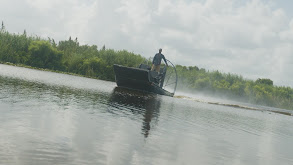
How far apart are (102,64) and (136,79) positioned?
136 feet

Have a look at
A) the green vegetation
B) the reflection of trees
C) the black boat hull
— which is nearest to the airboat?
the black boat hull

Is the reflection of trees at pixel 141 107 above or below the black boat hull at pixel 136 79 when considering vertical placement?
below

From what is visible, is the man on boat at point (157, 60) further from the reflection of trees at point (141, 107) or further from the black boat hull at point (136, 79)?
the reflection of trees at point (141, 107)

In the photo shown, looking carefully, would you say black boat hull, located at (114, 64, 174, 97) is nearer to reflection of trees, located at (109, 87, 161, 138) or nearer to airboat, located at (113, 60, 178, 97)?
airboat, located at (113, 60, 178, 97)

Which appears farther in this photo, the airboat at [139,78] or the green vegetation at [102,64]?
the green vegetation at [102,64]

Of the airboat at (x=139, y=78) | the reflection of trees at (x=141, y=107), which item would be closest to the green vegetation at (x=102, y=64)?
the airboat at (x=139, y=78)

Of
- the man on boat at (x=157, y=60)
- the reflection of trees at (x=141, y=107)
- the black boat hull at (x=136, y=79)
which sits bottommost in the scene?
the reflection of trees at (x=141, y=107)

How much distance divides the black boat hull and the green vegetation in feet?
118

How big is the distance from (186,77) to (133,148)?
7733 cm

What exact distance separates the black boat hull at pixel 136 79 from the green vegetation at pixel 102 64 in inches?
1414

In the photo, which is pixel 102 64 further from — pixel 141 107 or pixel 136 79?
pixel 141 107

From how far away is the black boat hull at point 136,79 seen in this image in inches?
1164

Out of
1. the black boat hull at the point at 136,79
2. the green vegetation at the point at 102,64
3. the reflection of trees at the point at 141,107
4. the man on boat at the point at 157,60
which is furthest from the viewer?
the green vegetation at the point at 102,64

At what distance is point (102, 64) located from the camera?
7075 centimetres
